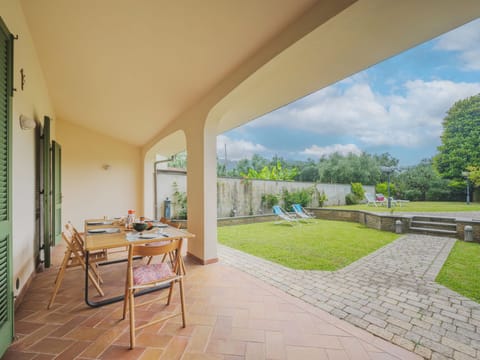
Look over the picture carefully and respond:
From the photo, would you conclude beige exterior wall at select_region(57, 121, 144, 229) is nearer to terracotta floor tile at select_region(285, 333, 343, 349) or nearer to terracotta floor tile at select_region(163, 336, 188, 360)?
terracotta floor tile at select_region(163, 336, 188, 360)

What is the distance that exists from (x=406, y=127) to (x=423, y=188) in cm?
1158

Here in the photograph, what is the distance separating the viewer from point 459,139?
13.5 meters

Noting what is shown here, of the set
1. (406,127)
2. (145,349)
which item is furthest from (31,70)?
A: (406,127)

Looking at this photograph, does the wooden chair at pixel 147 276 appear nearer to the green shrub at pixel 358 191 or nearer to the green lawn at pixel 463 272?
the green lawn at pixel 463 272

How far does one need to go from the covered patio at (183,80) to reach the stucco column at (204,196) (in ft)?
0.07

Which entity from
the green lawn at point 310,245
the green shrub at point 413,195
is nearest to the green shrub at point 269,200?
Answer: the green lawn at point 310,245

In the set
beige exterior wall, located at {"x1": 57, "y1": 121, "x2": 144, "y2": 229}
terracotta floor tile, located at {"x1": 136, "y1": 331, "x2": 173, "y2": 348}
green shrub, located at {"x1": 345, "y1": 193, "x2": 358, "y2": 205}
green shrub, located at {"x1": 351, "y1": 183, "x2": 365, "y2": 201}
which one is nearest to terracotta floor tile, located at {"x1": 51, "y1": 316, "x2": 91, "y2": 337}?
terracotta floor tile, located at {"x1": 136, "y1": 331, "x2": 173, "y2": 348}

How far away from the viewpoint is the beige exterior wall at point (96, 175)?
6383 millimetres

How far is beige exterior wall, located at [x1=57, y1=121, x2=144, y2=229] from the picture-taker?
20.9ft

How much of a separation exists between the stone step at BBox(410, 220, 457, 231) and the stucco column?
22.8ft

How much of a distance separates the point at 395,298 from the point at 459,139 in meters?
16.5

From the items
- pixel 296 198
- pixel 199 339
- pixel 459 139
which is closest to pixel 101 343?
pixel 199 339

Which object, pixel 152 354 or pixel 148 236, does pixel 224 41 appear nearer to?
pixel 148 236

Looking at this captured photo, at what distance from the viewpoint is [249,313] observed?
2238mm
